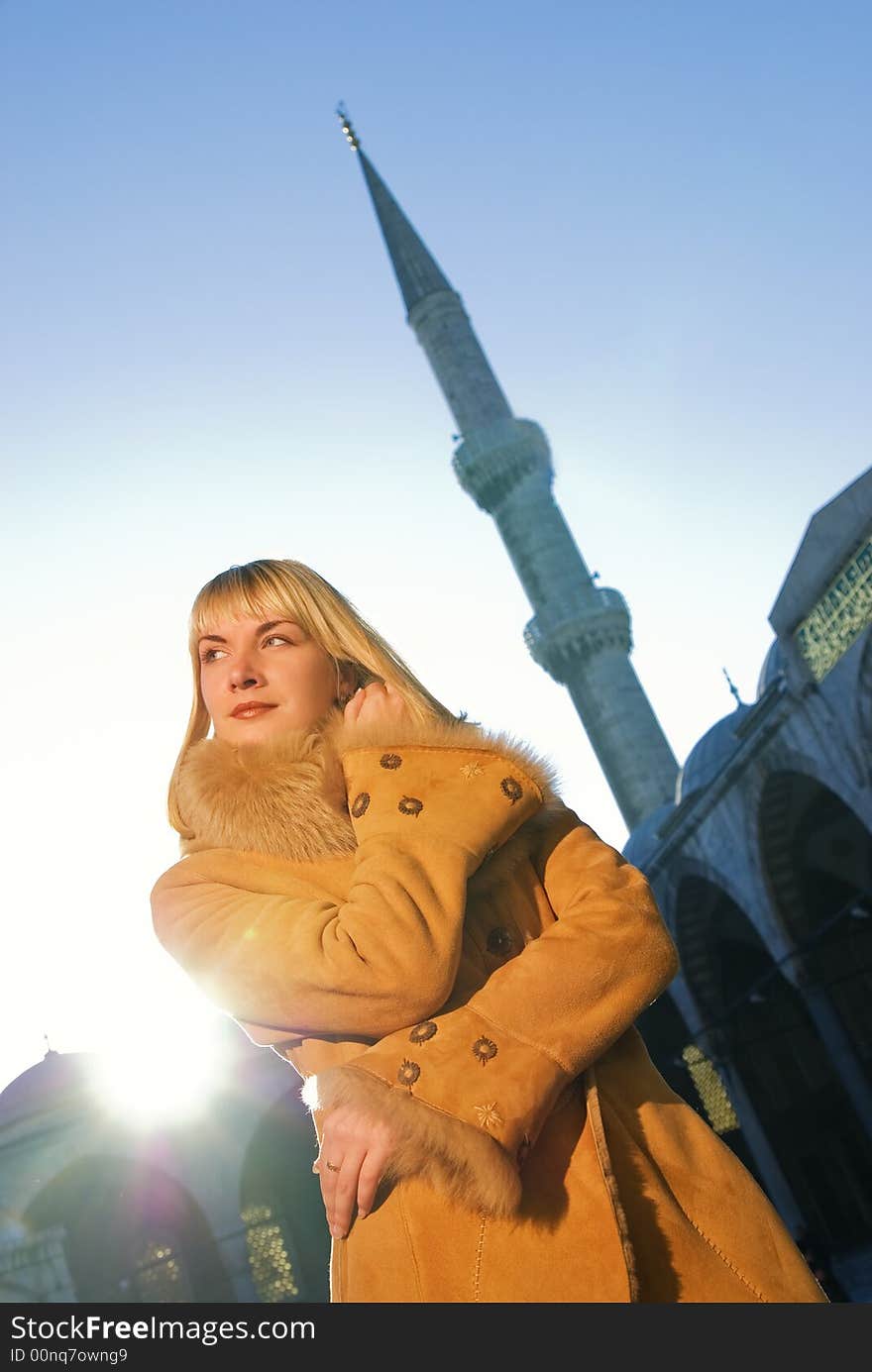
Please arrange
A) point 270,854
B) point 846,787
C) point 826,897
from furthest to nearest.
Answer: point 826,897
point 846,787
point 270,854

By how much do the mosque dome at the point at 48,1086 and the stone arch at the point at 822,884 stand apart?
11.0 meters

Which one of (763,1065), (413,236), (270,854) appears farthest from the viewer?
(413,236)

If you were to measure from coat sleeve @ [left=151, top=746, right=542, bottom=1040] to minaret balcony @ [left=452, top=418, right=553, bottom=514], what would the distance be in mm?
27146

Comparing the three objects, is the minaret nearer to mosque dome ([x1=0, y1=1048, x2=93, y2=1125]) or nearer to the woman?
mosque dome ([x1=0, y1=1048, x2=93, y2=1125])

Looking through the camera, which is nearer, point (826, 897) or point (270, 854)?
point (270, 854)

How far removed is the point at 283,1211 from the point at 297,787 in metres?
17.6

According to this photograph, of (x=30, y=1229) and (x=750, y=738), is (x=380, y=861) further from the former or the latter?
(x=30, y=1229)

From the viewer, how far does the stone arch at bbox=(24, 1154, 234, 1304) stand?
16.4 metres

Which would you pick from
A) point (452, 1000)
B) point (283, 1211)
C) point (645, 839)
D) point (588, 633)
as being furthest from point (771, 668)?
point (452, 1000)

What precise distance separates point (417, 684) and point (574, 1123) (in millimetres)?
779

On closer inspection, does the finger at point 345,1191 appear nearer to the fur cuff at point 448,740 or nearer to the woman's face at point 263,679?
the fur cuff at point 448,740

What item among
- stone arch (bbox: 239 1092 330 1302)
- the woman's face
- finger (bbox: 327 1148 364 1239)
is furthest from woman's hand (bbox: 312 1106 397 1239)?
stone arch (bbox: 239 1092 330 1302)
